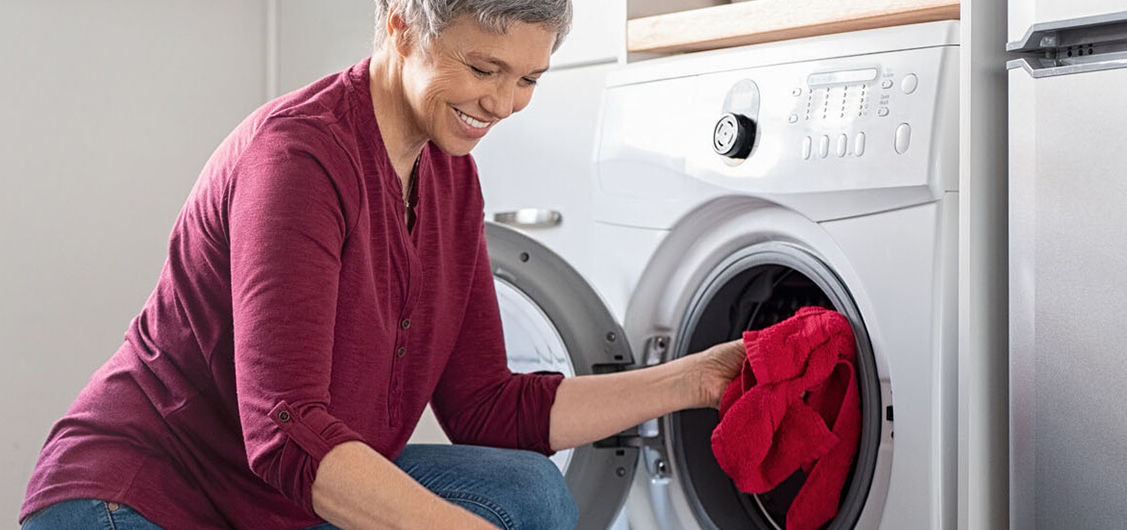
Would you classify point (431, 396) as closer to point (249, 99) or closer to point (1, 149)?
point (1, 149)

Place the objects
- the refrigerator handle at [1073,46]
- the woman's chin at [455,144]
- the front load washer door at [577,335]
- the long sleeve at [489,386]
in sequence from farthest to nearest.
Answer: the front load washer door at [577,335]
the long sleeve at [489,386]
the woman's chin at [455,144]
the refrigerator handle at [1073,46]

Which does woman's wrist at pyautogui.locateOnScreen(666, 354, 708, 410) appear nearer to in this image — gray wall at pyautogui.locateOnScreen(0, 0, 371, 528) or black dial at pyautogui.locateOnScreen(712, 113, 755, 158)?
→ black dial at pyautogui.locateOnScreen(712, 113, 755, 158)

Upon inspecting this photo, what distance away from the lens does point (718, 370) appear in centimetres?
149

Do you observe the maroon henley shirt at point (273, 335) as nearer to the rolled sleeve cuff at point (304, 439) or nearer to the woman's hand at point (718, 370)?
the rolled sleeve cuff at point (304, 439)

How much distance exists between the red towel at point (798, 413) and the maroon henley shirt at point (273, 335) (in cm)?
36

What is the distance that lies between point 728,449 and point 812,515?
124 mm

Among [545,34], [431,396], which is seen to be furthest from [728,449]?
[545,34]

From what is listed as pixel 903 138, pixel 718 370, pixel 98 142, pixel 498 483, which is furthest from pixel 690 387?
pixel 98 142

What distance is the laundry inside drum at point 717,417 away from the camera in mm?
1593

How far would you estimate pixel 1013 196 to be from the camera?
1.27m

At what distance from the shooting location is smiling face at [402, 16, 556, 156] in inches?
48.4

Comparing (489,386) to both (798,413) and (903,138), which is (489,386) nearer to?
(798,413)

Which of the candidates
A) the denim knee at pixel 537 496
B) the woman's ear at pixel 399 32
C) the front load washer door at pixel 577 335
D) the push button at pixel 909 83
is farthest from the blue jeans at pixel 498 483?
the push button at pixel 909 83

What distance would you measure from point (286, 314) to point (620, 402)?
1.65ft
